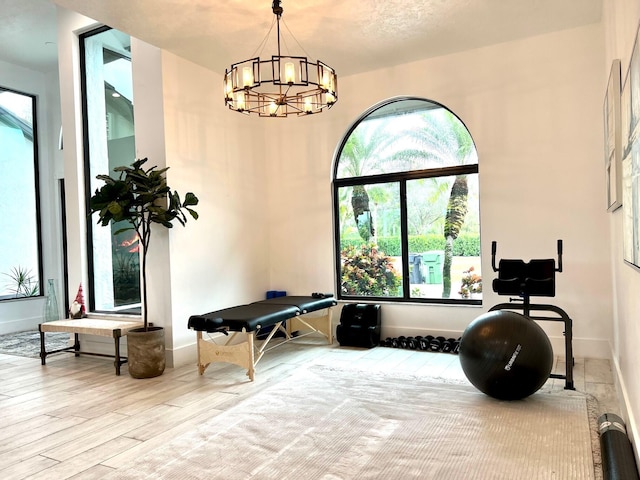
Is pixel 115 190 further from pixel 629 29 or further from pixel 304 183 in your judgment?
pixel 629 29

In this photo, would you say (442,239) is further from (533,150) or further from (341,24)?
(341,24)

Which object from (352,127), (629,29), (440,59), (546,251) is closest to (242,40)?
(352,127)

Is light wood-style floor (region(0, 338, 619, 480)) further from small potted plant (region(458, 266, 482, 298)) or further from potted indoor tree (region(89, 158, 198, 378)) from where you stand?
small potted plant (region(458, 266, 482, 298))

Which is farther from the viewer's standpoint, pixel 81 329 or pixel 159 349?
pixel 81 329

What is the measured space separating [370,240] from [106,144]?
10.8 ft

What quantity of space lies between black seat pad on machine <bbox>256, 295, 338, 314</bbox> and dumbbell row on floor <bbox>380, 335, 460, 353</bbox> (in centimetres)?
77

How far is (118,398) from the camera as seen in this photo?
3850 mm

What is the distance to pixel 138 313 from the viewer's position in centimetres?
515

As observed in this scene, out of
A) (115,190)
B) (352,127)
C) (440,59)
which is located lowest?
(115,190)

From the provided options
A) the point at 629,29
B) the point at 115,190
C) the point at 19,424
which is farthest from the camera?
the point at 115,190

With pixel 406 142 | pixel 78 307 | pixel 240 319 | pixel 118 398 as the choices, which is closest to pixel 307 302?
pixel 240 319

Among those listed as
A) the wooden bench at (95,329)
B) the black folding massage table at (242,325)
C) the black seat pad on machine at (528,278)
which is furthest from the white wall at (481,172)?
the black seat pad on machine at (528,278)

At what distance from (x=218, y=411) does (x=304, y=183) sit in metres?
3.37

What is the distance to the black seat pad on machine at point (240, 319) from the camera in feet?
13.7
